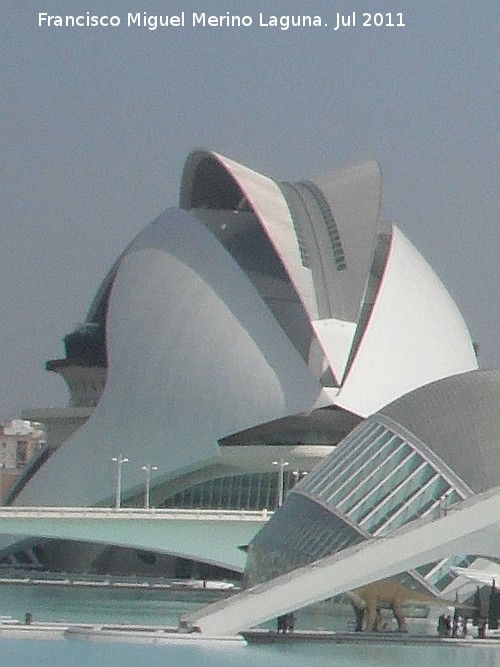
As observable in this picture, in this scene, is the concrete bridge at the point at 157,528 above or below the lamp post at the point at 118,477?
below

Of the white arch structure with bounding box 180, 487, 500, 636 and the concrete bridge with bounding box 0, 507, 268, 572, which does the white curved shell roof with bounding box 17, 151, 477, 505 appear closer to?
the concrete bridge with bounding box 0, 507, 268, 572

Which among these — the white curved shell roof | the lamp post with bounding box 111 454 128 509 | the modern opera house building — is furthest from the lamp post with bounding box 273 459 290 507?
the lamp post with bounding box 111 454 128 509

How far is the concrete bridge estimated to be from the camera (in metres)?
61.2

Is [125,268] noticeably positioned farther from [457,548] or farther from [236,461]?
[457,548]

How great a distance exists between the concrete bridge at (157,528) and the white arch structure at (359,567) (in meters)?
26.5

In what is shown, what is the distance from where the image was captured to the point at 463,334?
255 feet

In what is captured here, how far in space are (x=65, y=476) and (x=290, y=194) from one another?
13.6 metres

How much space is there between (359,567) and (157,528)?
1096 inches

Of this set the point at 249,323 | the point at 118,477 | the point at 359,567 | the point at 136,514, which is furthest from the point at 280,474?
the point at 359,567

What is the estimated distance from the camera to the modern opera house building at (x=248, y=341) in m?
72.4

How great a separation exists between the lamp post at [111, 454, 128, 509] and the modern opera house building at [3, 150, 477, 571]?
0.34m

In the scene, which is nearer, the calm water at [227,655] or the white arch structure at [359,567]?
the calm water at [227,655]

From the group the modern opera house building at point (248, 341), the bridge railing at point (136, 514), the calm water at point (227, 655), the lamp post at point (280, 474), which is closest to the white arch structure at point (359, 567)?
the calm water at point (227, 655)

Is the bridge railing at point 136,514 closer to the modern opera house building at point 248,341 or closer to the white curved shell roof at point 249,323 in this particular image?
the modern opera house building at point 248,341
